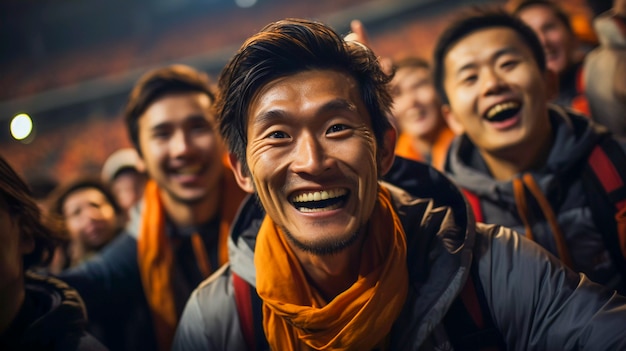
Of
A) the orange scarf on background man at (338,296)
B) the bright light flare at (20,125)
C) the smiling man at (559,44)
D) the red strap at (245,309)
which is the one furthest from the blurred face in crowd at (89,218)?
the smiling man at (559,44)

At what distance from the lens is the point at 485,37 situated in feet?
7.53

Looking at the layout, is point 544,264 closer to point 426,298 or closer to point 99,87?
point 426,298

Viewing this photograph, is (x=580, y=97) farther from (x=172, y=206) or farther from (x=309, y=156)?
(x=172, y=206)

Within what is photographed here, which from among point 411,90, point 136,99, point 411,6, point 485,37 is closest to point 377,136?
point 485,37

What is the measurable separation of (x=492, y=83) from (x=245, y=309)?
1420 mm

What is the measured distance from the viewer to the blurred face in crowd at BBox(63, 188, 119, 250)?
3428 millimetres

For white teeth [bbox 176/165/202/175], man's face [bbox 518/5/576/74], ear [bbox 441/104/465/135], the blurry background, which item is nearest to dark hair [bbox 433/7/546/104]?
ear [bbox 441/104/465/135]

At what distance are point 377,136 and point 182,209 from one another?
147cm

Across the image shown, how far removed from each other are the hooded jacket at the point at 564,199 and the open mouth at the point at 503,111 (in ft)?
0.75

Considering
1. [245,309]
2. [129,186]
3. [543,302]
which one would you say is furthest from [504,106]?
[129,186]

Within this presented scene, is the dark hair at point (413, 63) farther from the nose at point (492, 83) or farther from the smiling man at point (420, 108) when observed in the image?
the nose at point (492, 83)

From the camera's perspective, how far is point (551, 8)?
3.45 meters

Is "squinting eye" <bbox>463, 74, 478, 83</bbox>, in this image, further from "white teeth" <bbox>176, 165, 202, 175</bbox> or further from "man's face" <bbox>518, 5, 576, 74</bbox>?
"white teeth" <bbox>176, 165, 202, 175</bbox>

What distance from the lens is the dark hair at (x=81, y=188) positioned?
142 inches
